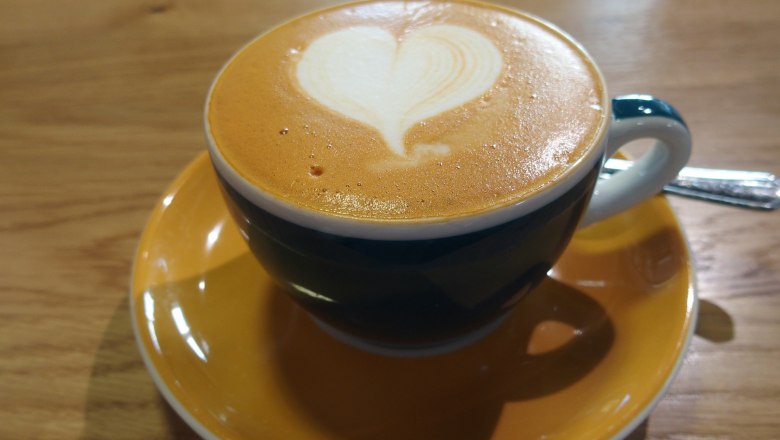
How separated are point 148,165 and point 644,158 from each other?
0.78m

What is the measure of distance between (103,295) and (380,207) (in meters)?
0.50

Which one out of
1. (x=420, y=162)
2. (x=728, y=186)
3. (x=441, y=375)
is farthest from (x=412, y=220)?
(x=728, y=186)

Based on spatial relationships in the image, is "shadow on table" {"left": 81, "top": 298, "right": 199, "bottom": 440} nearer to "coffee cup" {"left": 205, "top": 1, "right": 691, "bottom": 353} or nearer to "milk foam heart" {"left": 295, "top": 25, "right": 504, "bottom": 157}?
"coffee cup" {"left": 205, "top": 1, "right": 691, "bottom": 353}

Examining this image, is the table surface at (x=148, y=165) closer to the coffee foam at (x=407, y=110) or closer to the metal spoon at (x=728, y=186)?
the metal spoon at (x=728, y=186)

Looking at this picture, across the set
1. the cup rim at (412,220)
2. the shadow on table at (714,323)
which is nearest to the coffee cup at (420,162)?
the cup rim at (412,220)

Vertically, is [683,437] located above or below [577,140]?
below

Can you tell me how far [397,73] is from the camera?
2.21 ft

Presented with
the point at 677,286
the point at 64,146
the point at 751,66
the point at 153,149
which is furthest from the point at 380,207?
the point at 751,66

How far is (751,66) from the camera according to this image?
114 centimetres

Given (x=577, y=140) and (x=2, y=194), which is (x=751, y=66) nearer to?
(x=577, y=140)

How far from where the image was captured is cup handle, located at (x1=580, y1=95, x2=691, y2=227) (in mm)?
615

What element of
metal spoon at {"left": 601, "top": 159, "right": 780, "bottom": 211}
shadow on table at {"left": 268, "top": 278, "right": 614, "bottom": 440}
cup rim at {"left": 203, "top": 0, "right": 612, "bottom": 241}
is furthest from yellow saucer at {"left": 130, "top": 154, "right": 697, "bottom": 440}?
cup rim at {"left": 203, "top": 0, "right": 612, "bottom": 241}

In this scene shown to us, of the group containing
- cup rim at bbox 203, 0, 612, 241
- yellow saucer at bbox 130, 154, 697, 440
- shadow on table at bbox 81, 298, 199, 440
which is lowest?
shadow on table at bbox 81, 298, 199, 440

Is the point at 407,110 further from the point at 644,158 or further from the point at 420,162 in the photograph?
the point at 644,158
